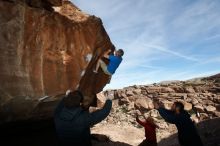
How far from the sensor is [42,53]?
10078mm

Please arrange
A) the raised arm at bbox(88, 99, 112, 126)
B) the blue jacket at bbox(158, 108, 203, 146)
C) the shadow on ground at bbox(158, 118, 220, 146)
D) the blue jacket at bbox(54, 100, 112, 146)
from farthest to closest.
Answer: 1. the shadow on ground at bbox(158, 118, 220, 146)
2. the blue jacket at bbox(158, 108, 203, 146)
3. the raised arm at bbox(88, 99, 112, 126)
4. the blue jacket at bbox(54, 100, 112, 146)

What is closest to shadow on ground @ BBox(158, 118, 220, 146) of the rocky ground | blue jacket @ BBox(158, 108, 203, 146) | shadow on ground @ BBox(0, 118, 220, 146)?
shadow on ground @ BBox(0, 118, 220, 146)

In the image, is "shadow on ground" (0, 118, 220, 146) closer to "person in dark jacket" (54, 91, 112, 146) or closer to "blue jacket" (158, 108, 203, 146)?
"blue jacket" (158, 108, 203, 146)

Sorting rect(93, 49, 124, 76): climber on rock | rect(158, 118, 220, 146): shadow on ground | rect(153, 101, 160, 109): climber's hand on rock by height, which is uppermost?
rect(93, 49, 124, 76): climber on rock

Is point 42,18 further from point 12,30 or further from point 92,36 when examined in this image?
point 92,36

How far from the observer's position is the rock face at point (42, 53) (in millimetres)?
8875

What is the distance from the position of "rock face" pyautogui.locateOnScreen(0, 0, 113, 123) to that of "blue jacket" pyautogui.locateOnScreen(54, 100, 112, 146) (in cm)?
375

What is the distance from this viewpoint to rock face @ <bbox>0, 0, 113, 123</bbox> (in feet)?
29.1

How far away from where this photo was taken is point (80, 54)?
11281 mm

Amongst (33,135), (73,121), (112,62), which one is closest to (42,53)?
(112,62)

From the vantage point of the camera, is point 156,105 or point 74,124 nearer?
point 74,124

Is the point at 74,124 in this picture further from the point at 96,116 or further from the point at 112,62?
the point at 112,62

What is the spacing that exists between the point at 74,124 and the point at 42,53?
5081 mm

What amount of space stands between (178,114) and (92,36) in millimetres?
5369
